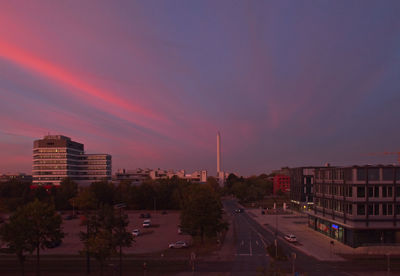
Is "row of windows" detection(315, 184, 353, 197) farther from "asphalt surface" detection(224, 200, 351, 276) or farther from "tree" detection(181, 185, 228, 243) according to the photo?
"tree" detection(181, 185, 228, 243)

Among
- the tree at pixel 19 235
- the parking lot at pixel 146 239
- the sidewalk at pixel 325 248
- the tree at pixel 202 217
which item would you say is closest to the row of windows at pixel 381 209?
the sidewalk at pixel 325 248

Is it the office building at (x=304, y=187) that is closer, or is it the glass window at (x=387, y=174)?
the glass window at (x=387, y=174)

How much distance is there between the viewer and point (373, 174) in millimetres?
49844

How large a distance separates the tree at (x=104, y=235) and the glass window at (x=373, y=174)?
1508 inches

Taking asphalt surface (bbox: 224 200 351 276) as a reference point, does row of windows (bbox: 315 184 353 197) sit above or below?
above

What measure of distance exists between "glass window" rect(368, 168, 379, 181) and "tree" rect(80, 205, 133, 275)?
38.3 metres

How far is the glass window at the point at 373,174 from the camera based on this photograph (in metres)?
49.7

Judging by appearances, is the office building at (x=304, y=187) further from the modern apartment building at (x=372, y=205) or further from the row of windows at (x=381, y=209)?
the row of windows at (x=381, y=209)

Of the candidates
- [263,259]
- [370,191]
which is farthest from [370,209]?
[263,259]

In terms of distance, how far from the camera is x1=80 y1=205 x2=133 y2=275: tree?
3253 centimetres

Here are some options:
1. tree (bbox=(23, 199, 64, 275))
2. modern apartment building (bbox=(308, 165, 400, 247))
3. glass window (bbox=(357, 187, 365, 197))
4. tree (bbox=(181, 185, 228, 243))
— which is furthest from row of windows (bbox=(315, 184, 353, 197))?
tree (bbox=(23, 199, 64, 275))

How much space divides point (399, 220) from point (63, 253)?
52.8m

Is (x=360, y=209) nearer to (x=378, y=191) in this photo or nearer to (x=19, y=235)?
(x=378, y=191)

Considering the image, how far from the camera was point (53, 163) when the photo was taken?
15638cm
